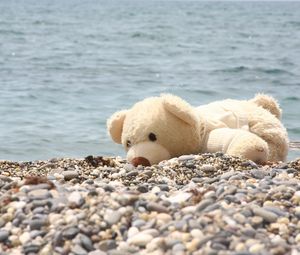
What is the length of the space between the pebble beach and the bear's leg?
1.50 metres

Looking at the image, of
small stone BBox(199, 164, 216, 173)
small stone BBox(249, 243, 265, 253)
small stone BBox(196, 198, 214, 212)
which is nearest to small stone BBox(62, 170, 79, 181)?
small stone BBox(199, 164, 216, 173)

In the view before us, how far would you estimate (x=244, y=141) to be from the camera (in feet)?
18.1

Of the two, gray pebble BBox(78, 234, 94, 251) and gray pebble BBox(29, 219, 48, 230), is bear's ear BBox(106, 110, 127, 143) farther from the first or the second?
gray pebble BBox(78, 234, 94, 251)

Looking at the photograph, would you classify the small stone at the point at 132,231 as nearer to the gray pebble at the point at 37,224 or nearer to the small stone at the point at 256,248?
the gray pebble at the point at 37,224

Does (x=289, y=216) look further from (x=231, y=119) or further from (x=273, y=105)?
(x=273, y=105)

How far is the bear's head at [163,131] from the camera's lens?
18.1ft

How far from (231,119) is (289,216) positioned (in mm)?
2397

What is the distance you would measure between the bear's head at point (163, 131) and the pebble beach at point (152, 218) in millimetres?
1151

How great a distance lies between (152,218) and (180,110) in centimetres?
211

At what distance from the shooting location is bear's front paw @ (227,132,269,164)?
546cm

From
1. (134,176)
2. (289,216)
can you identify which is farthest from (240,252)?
(134,176)

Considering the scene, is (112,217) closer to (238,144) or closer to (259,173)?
(259,173)

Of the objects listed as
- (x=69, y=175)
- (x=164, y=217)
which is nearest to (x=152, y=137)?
(x=69, y=175)

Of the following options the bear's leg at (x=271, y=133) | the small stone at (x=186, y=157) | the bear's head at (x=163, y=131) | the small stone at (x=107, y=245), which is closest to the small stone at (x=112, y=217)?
the small stone at (x=107, y=245)
